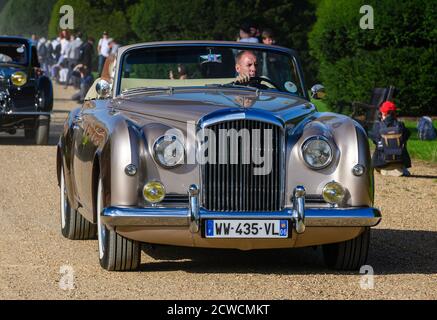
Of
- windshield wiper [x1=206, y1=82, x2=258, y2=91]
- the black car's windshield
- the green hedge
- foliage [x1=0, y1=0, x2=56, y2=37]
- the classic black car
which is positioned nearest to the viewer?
windshield wiper [x1=206, y1=82, x2=258, y2=91]

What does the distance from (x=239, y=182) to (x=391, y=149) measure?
6943 mm

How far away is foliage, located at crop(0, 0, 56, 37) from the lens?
85.9 m

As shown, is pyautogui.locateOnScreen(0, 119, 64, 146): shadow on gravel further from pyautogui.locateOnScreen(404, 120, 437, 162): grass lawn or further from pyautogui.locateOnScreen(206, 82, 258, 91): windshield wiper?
pyautogui.locateOnScreen(206, 82, 258, 91): windshield wiper

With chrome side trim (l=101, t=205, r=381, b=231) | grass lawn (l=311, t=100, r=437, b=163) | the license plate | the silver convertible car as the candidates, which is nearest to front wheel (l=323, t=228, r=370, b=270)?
the silver convertible car

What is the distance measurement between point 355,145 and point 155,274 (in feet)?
4.92

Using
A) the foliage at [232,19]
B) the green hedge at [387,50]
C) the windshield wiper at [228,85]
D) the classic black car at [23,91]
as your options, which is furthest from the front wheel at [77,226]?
the foliage at [232,19]

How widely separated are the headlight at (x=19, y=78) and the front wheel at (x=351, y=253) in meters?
10.7

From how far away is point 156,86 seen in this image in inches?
368

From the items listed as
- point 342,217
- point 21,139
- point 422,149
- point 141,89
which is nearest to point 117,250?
point 342,217

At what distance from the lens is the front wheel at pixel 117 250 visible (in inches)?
309

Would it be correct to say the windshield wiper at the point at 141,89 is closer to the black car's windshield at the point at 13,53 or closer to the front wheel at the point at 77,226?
the front wheel at the point at 77,226

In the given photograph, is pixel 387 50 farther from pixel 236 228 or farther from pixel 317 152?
pixel 236 228

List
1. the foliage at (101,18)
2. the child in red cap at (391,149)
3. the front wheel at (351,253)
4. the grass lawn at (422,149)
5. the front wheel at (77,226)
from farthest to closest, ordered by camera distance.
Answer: the foliage at (101,18)
the grass lawn at (422,149)
the child in red cap at (391,149)
the front wheel at (77,226)
the front wheel at (351,253)

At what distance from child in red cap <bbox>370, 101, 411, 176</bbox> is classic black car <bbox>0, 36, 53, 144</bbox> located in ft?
18.6
